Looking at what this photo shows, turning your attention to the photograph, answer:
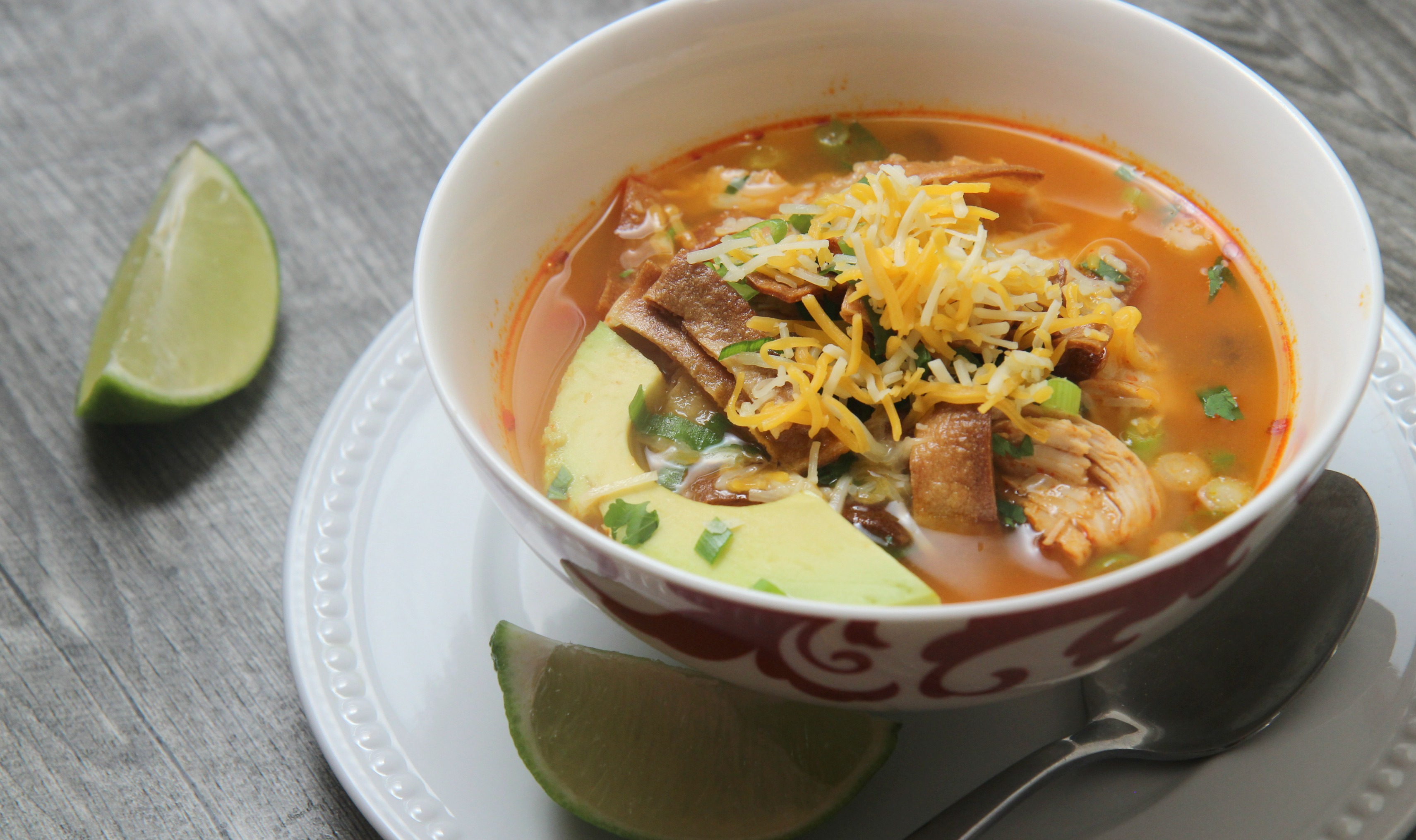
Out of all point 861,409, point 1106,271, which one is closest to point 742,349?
point 861,409

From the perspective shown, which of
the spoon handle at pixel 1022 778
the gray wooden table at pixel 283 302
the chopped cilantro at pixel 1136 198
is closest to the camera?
the spoon handle at pixel 1022 778

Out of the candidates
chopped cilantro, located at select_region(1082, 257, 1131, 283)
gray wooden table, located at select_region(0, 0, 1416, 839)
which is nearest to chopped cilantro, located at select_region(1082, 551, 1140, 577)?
chopped cilantro, located at select_region(1082, 257, 1131, 283)

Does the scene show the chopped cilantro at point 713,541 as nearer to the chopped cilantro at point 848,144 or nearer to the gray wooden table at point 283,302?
the gray wooden table at point 283,302

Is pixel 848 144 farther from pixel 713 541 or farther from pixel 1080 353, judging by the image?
pixel 713 541

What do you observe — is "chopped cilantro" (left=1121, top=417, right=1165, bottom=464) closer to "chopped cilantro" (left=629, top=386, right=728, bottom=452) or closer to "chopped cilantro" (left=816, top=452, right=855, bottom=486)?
"chopped cilantro" (left=816, top=452, right=855, bottom=486)

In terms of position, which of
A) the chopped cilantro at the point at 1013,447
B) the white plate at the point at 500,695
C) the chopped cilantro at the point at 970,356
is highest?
the chopped cilantro at the point at 970,356

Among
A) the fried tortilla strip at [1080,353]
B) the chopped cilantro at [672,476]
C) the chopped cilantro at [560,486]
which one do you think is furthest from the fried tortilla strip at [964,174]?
the chopped cilantro at [560,486]

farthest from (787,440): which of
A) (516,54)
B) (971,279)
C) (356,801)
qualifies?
(516,54)
